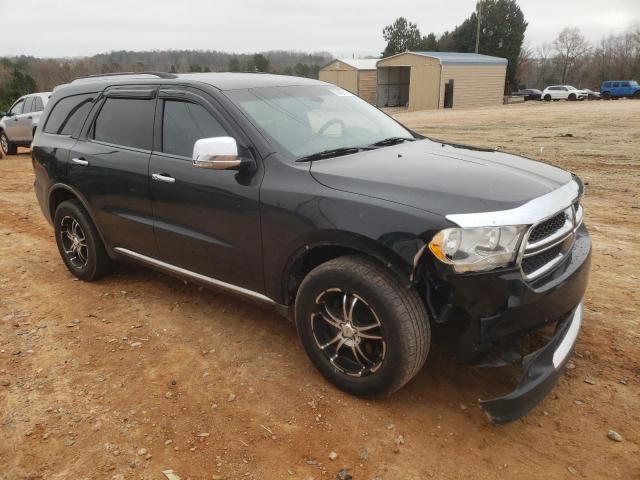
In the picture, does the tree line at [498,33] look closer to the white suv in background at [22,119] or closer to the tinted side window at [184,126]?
the white suv in background at [22,119]

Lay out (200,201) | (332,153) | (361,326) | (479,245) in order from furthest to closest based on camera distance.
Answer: (200,201), (332,153), (361,326), (479,245)

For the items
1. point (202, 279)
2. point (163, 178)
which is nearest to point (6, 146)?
point (163, 178)

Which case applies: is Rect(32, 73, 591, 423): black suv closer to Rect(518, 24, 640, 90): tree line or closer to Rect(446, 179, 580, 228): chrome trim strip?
Rect(446, 179, 580, 228): chrome trim strip

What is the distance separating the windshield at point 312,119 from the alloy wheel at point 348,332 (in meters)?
0.95

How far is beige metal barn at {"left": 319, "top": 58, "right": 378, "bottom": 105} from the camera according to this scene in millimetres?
39312

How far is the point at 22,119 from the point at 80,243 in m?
11.7

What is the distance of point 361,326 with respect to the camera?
9.54 feet

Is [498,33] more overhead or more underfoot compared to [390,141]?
more overhead

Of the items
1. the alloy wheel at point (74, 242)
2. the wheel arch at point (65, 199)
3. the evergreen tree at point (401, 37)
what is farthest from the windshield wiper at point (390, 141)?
the evergreen tree at point (401, 37)

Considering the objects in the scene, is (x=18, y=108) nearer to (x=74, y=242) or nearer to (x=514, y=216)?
(x=74, y=242)

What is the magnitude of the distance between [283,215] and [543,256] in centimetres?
145

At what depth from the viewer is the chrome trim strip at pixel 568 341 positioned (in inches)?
105

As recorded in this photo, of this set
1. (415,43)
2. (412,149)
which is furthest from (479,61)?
(412,149)

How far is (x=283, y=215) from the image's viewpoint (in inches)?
120
